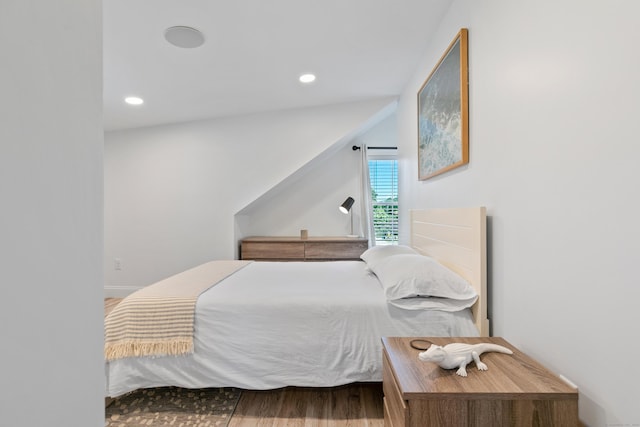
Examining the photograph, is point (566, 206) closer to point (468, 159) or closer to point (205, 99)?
point (468, 159)

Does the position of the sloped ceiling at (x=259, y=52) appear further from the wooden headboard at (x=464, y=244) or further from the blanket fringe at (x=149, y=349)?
the blanket fringe at (x=149, y=349)

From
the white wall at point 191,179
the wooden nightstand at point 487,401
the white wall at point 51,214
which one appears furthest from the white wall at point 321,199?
the white wall at point 51,214

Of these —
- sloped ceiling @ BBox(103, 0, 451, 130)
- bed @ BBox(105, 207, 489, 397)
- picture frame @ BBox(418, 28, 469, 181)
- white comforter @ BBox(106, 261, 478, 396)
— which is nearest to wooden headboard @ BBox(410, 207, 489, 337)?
bed @ BBox(105, 207, 489, 397)

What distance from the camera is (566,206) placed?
3.51ft

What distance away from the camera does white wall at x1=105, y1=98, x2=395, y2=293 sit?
12.5 ft

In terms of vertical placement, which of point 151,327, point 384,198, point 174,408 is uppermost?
point 384,198

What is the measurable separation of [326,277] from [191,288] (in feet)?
2.92

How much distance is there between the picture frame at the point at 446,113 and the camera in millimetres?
1844

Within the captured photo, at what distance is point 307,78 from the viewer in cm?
296

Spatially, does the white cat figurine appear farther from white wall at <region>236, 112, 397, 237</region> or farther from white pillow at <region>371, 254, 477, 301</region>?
white wall at <region>236, 112, 397, 237</region>

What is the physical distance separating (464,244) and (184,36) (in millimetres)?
2131

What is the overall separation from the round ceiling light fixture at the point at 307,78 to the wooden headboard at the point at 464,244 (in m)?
1.55

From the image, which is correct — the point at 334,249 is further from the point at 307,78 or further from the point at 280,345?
the point at 280,345

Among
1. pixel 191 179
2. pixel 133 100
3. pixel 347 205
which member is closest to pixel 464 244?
pixel 347 205
